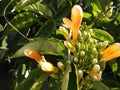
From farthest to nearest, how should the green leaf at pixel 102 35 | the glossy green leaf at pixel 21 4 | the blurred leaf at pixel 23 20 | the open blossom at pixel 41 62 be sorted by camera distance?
1. the blurred leaf at pixel 23 20
2. the green leaf at pixel 102 35
3. the glossy green leaf at pixel 21 4
4. the open blossom at pixel 41 62

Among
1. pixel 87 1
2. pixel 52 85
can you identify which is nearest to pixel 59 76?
pixel 52 85

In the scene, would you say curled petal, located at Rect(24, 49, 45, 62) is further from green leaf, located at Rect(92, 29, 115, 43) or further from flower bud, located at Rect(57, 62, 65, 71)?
green leaf, located at Rect(92, 29, 115, 43)

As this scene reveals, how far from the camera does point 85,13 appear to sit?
2201mm

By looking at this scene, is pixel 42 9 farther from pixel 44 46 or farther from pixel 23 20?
pixel 44 46

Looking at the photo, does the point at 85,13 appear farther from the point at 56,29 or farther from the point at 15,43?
the point at 15,43

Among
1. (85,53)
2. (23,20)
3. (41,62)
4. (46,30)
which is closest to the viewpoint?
(41,62)

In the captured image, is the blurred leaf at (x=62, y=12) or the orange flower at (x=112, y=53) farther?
the blurred leaf at (x=62, y=12)

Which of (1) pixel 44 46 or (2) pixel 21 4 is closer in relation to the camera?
(1) pixel 44 46

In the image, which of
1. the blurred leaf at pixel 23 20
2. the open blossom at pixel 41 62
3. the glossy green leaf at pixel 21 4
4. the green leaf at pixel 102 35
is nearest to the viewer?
the open blossom at pixel 41 62

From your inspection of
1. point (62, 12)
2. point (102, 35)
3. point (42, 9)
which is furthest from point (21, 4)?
point (102, 35)

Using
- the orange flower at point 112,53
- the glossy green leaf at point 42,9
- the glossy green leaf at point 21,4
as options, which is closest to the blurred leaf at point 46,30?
the glossy green leaf at point 42,9

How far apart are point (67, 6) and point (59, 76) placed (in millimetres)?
548

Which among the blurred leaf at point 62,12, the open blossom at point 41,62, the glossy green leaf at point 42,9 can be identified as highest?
the glossy green leaf at point 42,9

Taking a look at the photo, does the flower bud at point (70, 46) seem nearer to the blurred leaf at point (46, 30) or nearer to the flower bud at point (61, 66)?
the flower bud at point (61, 66)
